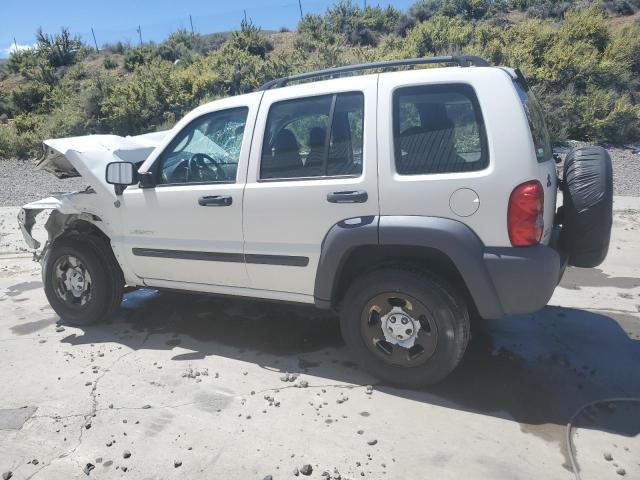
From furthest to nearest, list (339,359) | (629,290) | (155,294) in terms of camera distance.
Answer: (155,294) → (629,290) → (339,359)

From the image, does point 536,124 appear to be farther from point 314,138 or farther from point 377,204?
point 314,138

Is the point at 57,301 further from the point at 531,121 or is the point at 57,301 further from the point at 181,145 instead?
the point at 531,121

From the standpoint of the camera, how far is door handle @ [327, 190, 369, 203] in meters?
3.45

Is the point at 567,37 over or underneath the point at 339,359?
over


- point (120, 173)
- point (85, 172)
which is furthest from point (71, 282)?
point (120, 173)

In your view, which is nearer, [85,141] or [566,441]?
[566,441]

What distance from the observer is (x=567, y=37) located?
1823 cm

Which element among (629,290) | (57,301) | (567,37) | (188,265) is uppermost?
(567,37)

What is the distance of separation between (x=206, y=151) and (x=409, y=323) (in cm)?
210

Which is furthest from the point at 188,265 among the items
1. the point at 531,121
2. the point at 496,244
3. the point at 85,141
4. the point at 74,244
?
the point at 531,121

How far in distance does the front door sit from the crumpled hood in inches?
14.4

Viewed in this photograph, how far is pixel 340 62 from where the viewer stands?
867 inches

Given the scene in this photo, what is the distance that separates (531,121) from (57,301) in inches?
173

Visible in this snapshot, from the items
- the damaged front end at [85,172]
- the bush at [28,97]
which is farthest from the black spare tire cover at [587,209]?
the bush at [28,97]
